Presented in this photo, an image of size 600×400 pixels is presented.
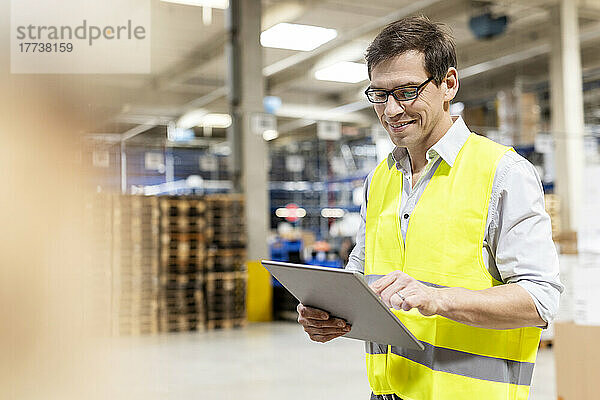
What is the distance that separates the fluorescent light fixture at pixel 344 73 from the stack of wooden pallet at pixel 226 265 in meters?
3.35

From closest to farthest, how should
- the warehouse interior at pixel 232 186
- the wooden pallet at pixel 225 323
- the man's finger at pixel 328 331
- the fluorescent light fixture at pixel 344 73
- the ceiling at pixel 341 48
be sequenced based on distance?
the man's finger at pixel 328 331 < the warehouse interior at pixel 232 186 < the wooden pallet at pixel 225 323 < the ceiling at pixel 341 48 < the fluorescent light fixture at pixel 344 73

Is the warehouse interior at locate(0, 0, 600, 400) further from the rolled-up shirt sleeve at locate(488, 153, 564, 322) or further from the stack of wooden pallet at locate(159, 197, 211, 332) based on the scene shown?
the rolled-up shirt sleeve at locate(488, 153, 564, 322)

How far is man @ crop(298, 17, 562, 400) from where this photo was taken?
1317mm

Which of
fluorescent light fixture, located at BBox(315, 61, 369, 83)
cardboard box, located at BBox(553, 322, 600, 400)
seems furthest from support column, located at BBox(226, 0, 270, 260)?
cardboard box, located at BBox(553, 322, 600, 400)

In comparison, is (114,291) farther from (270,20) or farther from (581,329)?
(270,20)

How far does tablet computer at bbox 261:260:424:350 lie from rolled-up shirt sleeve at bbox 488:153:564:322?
25 centimetres

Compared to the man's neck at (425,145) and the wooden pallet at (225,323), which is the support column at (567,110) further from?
the man's neck at (425,145)

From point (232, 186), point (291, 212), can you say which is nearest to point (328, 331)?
point (232, 186)

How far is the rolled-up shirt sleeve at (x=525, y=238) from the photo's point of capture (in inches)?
51.9

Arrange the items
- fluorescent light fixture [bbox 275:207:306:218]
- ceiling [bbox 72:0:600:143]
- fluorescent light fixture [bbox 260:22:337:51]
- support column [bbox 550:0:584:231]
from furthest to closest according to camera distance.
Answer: fluorescent light fixture [bbox 275:207:306:218] → support column [bbox 550:0:584:231] → fluorescent light fixture [bbox 260:22:337:51] → ceiling [bbox 72:0:600:143]

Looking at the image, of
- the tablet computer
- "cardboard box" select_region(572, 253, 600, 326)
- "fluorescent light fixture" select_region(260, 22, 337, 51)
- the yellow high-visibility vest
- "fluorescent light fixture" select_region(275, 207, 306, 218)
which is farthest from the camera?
"fluorescent light fixture" select_region(275, 207, 306, 218)

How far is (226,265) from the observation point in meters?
9.87

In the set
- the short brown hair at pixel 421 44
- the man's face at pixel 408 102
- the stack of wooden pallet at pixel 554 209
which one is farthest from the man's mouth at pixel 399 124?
the stack of wooden pallet at pixel 554 209

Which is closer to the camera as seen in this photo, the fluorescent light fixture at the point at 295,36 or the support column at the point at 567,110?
the fluorescent light fixture at the point at 295,36
